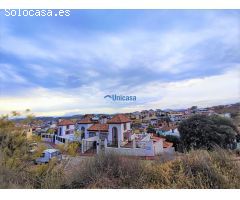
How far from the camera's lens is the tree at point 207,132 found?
12.7 feet

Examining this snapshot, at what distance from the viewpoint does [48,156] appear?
365 centimetres

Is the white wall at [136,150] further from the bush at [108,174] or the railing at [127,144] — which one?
the bush at [108,174]

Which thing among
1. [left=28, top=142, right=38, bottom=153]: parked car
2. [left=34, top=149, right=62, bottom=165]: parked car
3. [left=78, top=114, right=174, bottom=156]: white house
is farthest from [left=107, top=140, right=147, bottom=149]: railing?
[left=28, top=142, right=38, bottom=153]: parked car

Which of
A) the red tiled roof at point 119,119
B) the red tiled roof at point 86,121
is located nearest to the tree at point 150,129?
the red tiled roof at point 119,119

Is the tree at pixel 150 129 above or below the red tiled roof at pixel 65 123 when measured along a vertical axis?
below

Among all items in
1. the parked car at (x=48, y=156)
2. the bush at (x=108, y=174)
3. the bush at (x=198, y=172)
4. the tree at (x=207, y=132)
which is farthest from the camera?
the tree at (x=207, y=132)

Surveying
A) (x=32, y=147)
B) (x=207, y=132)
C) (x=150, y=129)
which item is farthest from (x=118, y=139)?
(x=207, y=132)

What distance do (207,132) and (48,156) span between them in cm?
206

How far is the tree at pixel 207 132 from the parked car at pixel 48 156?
1592 millimetres

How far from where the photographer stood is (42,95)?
370 cm

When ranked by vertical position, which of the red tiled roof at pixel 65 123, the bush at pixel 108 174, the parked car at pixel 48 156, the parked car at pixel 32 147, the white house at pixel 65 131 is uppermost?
the red tiled roof at pixel 65 123

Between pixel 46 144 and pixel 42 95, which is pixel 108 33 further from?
pixel 46 144

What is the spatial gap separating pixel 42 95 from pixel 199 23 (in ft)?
6.91

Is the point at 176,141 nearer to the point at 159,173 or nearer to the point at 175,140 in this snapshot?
the point at 175,140
